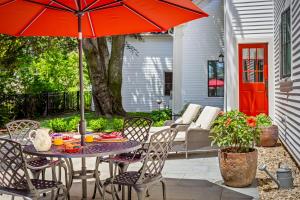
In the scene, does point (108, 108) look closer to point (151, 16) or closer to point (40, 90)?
point (40, 90)

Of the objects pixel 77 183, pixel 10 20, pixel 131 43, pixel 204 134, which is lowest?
pixel 77 183

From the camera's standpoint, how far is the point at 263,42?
12.6 metres

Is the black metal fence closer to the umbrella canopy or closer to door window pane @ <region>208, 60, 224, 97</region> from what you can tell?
door window pane @ <region>208, 60, 224, 97</region>

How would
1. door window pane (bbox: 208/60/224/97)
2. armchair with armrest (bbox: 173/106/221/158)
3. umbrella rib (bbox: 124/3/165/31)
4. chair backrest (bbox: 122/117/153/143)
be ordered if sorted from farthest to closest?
door window pane (bbox: 208/60/224/97) < armchair with armrest (bbox: 173/106/221/158) < chair backrest (bbox: 122/117/153/143) < umbrella rib (bbox: 124/3/165/31)

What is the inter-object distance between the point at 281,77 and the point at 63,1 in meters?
6.36

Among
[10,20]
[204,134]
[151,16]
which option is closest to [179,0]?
[151,16]

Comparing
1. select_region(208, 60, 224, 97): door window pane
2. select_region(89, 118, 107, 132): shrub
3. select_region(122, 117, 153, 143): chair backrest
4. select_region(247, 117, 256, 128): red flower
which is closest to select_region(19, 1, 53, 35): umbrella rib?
select_region(122, 117, 153, 143): chair backrest

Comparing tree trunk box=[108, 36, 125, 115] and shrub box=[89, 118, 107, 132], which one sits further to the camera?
tree trunk box=[108, 36, 125, 115]

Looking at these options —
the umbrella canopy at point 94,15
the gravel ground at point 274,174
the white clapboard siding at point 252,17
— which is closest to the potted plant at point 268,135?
the gravel ground at point 274,174

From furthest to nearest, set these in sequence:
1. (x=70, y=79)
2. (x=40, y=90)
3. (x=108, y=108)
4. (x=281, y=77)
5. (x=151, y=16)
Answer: (x=70, y=79)
(x=40, y=90)
(x=108, y=108)
(x=281, y=77)
(x=151, y=16)

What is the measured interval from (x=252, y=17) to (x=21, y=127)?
7.93 meters

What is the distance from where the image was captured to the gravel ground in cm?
602

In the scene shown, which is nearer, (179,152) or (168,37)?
(179,152)

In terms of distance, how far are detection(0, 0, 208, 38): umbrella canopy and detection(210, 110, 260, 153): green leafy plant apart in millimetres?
1695
